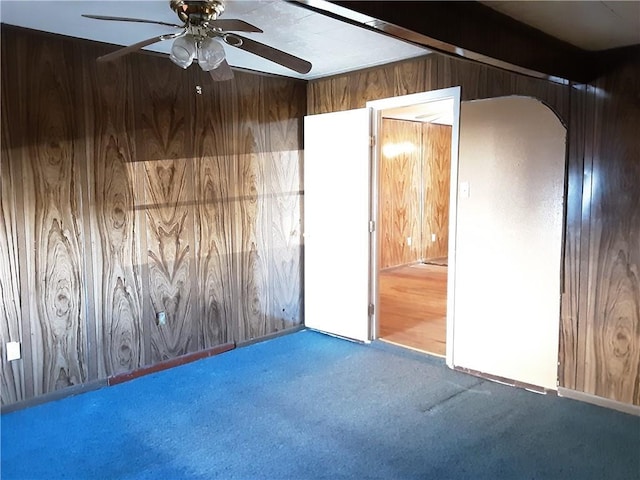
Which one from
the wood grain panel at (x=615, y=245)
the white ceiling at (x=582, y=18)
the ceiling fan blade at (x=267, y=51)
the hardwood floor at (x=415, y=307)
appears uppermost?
the white ceiling at (x=582, y=18)

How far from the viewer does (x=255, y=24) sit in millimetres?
2898

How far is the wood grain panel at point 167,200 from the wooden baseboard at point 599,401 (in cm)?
265

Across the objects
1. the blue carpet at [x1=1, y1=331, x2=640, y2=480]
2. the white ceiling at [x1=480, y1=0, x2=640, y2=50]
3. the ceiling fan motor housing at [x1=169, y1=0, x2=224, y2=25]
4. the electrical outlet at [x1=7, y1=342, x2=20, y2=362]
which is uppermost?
the ceiling fan motor housing at [x1=169, y1=0, x2=224, y2=25]

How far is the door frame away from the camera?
350cm

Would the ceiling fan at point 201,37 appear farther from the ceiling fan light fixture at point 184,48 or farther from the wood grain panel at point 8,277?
the wood grain panel at point 8,277

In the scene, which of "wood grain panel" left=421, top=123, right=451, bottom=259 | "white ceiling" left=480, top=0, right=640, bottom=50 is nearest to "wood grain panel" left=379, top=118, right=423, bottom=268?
"wood grain panel" left=421, top=123, right=451, bottom=259

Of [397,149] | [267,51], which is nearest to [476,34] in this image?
[267,51]

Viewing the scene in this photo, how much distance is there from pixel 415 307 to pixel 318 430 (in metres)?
2.81

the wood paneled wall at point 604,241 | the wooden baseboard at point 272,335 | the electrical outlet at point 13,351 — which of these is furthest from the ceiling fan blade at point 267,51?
the wooden baseboard at point 272,335

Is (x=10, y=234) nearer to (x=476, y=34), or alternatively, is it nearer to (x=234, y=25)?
(x=234, y=25)

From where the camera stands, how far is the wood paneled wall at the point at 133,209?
3027mm

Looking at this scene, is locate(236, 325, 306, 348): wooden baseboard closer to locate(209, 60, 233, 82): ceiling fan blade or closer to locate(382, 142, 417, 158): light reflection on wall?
locate(209, 60, 233, 82): ceiling fan blade

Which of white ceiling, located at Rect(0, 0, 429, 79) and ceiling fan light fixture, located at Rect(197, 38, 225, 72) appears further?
white ceiling, located at Rect(0, 0, 429, 79)

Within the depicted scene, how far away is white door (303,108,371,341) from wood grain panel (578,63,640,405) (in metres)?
1.67
